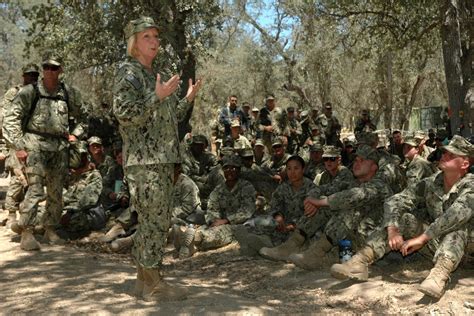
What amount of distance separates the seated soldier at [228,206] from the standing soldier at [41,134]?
1.91 metres

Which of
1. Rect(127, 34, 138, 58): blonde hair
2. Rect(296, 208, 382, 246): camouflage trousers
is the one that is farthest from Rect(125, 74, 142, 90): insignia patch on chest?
Rect(296, 208, 382, 246): camouflage trousers

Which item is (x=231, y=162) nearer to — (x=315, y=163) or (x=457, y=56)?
(x=315, y=163)

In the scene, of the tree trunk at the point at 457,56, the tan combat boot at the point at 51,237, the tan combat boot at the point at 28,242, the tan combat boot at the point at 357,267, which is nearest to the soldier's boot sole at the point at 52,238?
the tan combat boot at the point at 51,237

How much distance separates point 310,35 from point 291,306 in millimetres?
11307

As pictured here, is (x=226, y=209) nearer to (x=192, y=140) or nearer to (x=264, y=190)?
(x=264, y=190)

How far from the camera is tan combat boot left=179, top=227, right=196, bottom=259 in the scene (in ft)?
20.9

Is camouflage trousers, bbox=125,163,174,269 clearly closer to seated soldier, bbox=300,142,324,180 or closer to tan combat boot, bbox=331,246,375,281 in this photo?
tan combat boot, bbox=331,246,375,281

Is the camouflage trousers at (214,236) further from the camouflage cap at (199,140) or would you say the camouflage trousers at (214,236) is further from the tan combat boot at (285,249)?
the camouflage cap at (199,140)

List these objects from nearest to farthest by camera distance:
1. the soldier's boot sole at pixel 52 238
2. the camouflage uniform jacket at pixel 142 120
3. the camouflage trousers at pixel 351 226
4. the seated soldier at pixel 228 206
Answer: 1. the camouflage uniform jacket at pixel 142 120
2. the camouflage trousers at pixel 351 226
3. the soldier's boot sole at pixel 52 238
4. the seated soldier at pixel 228 206

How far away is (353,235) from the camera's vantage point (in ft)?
17.4

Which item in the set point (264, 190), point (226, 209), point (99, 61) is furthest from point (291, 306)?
point (99, 61)

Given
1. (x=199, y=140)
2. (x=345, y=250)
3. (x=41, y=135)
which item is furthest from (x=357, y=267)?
(x=199, y=140)

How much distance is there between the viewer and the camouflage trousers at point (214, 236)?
6.53 m

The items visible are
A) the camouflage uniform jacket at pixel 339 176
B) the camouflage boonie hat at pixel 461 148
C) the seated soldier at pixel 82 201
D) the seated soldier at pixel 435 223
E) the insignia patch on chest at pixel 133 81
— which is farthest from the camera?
the seated soldier at pixel 82 201
